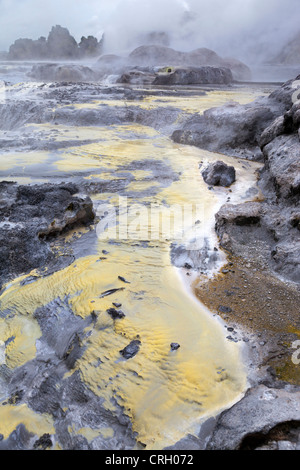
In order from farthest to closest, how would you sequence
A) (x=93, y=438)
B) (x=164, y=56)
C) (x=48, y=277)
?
(x=164, y=56), (x=48, y=277), (x=93, y=438)

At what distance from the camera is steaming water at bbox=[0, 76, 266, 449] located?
2309 mm

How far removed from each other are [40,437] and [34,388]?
14.8 inches

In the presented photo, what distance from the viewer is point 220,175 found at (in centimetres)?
612

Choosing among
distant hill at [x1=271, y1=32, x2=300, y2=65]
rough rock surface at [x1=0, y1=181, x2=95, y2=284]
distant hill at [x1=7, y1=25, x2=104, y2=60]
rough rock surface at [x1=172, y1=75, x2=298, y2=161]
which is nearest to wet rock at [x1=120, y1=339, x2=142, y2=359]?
rough rock surface at [x1=0, y1=181, x2=95, y2=284]

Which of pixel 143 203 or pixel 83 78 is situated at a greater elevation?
pixel 83 78

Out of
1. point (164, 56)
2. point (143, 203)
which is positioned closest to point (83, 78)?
point (164, 56)

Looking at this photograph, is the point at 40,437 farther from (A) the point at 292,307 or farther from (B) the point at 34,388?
(A) the point at 292,307

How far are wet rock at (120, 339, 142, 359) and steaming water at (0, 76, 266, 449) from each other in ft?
0.15

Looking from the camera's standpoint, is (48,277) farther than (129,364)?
Yes

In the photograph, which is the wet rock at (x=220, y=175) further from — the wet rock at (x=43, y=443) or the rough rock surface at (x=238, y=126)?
the wet rock at (x=43, y=443)

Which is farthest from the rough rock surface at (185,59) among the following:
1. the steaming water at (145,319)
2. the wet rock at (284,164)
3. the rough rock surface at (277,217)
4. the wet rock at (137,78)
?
the steaming water at (145,319)

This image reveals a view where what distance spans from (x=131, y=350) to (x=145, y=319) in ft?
1.28

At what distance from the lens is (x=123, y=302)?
3.23m

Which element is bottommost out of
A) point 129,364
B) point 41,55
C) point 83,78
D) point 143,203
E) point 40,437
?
point 40,437
